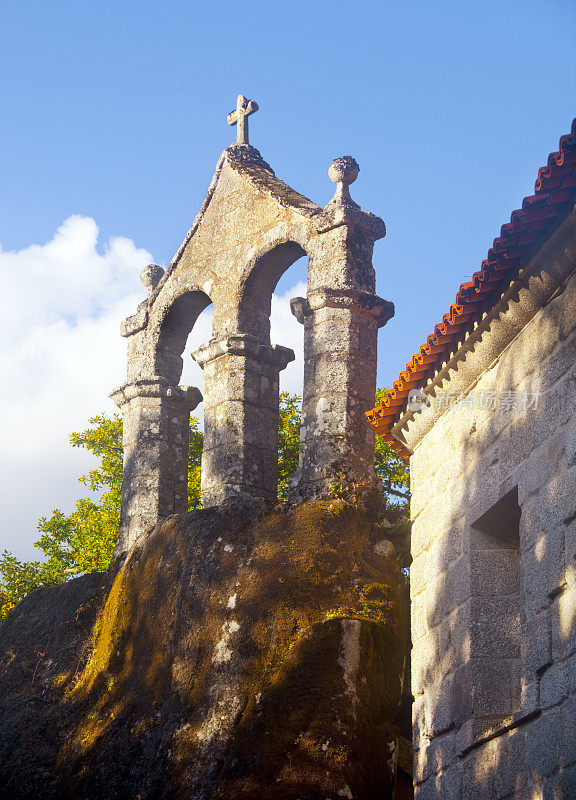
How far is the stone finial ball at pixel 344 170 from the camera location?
30.0 feet

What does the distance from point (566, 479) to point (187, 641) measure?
3.87 meters

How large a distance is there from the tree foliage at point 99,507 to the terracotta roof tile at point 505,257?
955 cm

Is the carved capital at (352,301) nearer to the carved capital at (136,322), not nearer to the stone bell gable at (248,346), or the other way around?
the stone bell gable at (248,346)

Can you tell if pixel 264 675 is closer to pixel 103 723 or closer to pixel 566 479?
pixel 103 723

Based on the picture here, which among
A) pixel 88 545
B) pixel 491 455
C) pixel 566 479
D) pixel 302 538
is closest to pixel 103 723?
pixel 302 538

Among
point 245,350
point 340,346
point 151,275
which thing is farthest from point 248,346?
point 151,275

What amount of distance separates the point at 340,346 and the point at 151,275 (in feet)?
10.2

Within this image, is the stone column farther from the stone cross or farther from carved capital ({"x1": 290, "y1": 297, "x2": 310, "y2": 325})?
the stone cross

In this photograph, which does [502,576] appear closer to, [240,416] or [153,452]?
[240,416]

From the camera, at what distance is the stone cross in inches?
426

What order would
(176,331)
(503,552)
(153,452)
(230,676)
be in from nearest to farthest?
(503,552)
(230,676)
(153,452)
(176,331)

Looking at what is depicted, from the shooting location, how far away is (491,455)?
218 inches

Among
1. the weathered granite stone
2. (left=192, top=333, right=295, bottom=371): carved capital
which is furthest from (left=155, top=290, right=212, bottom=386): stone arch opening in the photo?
the weathered granite stone

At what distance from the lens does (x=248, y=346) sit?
31.0 feet
